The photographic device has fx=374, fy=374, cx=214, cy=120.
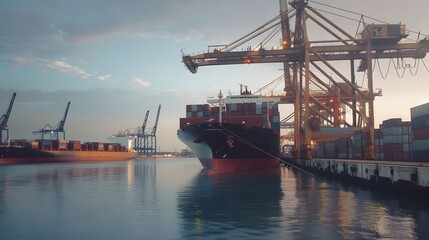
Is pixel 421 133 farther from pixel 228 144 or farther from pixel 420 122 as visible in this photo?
pixel 228 144

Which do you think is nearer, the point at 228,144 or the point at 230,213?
the point at 230,213

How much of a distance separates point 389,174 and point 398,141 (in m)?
33.4

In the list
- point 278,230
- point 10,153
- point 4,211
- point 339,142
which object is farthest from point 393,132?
point 10,153

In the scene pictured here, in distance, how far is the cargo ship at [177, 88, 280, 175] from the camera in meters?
37.8

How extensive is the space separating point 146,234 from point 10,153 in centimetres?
9056

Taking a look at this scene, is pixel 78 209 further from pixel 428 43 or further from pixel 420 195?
pixel 428 43

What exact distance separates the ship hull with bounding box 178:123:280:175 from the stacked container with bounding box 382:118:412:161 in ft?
62.9

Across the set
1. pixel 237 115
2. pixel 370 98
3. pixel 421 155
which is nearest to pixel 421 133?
pixel 421 155

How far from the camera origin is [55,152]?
334ft

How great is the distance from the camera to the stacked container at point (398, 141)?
169ft

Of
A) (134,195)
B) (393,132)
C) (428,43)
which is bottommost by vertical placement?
(134,195)

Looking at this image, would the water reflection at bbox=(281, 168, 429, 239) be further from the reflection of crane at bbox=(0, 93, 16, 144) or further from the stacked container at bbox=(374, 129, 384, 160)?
the reflection of crane at bbox=(0, 93, 16, 144)

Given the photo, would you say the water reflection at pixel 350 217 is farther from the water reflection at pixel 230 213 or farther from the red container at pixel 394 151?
the red container at pixel 394 151

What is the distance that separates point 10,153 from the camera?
89.8m
